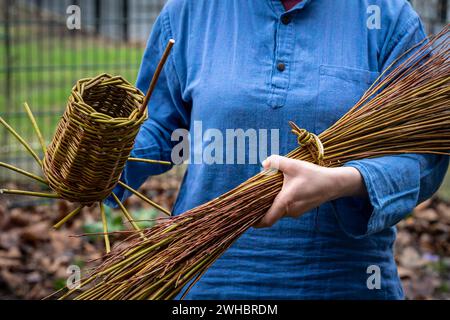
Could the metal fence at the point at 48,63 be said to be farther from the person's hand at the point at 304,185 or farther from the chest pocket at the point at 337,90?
the person's hand at the point at 304,185

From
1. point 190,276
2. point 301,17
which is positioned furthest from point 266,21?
point 190,276

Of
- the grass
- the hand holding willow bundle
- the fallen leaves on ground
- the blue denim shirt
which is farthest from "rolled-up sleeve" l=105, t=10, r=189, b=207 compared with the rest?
the grass

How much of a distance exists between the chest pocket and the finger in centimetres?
30

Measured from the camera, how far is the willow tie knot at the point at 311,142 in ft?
5.79

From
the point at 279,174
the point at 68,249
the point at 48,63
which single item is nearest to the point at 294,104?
the point at 279,174

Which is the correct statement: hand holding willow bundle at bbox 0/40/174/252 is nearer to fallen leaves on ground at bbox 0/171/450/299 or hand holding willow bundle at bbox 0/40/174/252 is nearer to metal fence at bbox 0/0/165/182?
metal fence at bbox 0/0/165/182

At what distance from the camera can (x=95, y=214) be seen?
196 inches

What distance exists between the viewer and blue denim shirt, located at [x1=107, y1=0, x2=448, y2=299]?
1.94 m

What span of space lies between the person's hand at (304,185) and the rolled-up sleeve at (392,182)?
0.06 meters

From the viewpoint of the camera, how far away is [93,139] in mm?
1634

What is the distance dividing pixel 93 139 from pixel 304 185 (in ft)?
1.48

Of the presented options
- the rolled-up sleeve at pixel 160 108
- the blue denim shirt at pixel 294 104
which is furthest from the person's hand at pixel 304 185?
the rolled-up sleeve at pixel 160 108

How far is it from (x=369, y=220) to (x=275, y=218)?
0.23m

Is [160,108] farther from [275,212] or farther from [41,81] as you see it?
[41,81]
